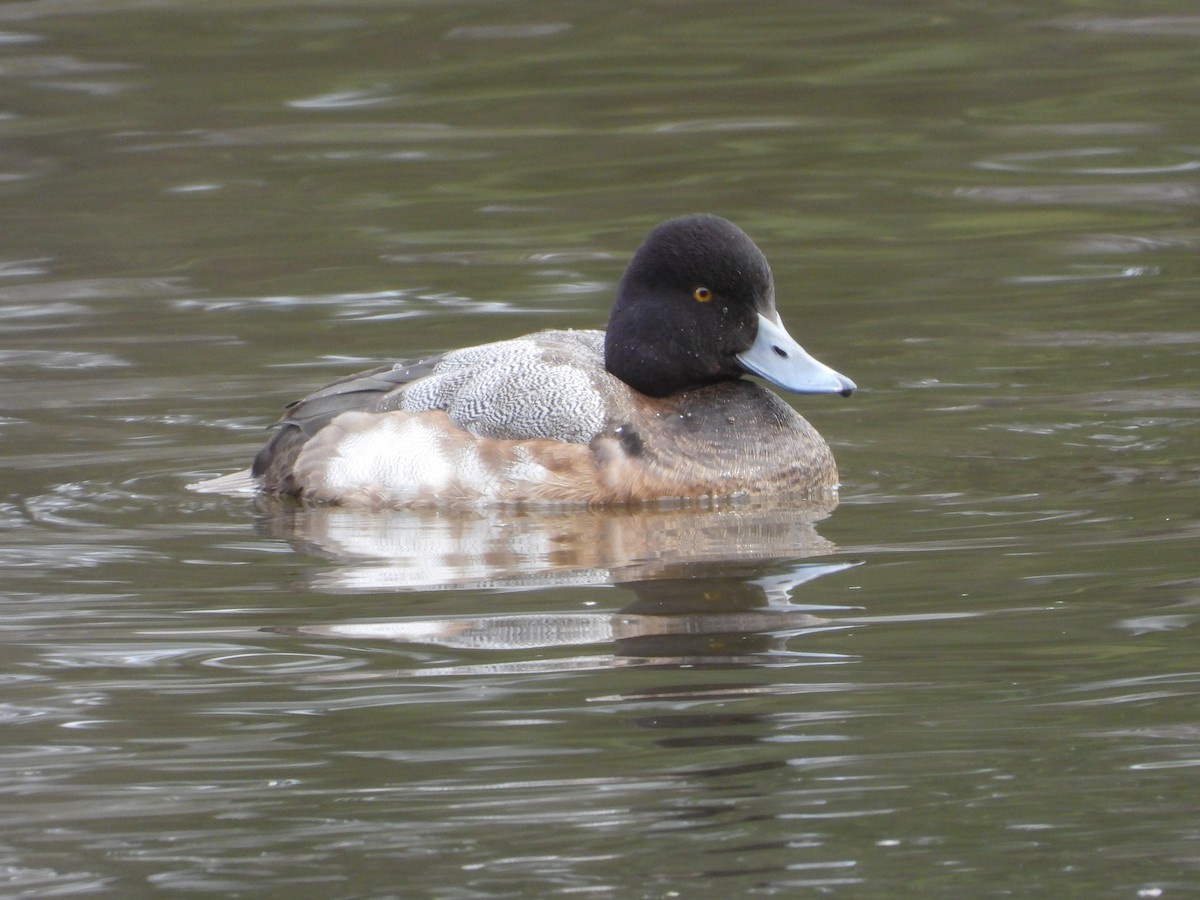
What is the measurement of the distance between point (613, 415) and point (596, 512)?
0.37 metres

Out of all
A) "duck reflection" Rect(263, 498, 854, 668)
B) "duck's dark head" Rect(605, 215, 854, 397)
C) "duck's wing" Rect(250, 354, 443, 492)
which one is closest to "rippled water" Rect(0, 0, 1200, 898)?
"duck reflection" Rect(263, 498, 854, 668)

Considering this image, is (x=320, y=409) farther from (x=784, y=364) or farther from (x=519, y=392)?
(x=784, y=364)

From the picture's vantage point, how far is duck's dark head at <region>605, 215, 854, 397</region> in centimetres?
787

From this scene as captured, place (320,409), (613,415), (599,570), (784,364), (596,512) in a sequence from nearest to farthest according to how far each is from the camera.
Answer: (599,570) → (596,512) → (613,415) → (784,364) → (320,409)

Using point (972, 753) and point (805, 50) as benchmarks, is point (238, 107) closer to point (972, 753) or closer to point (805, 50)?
point (805, 50)

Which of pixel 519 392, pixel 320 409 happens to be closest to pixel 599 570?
pixel 519 392

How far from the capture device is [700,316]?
7945 mm

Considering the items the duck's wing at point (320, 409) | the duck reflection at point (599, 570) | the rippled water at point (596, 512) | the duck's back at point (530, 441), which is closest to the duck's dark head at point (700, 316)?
the duck's back at point (530, 441)

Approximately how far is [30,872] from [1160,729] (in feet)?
7.93

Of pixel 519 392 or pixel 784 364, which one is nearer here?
pixel 519 392

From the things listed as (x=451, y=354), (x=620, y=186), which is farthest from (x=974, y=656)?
(x=620, y=186)

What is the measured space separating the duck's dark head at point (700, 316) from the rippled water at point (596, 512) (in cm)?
53

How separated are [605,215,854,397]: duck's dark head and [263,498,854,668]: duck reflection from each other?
2.09 feet

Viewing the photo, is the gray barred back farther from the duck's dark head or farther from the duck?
the duck's dark head
